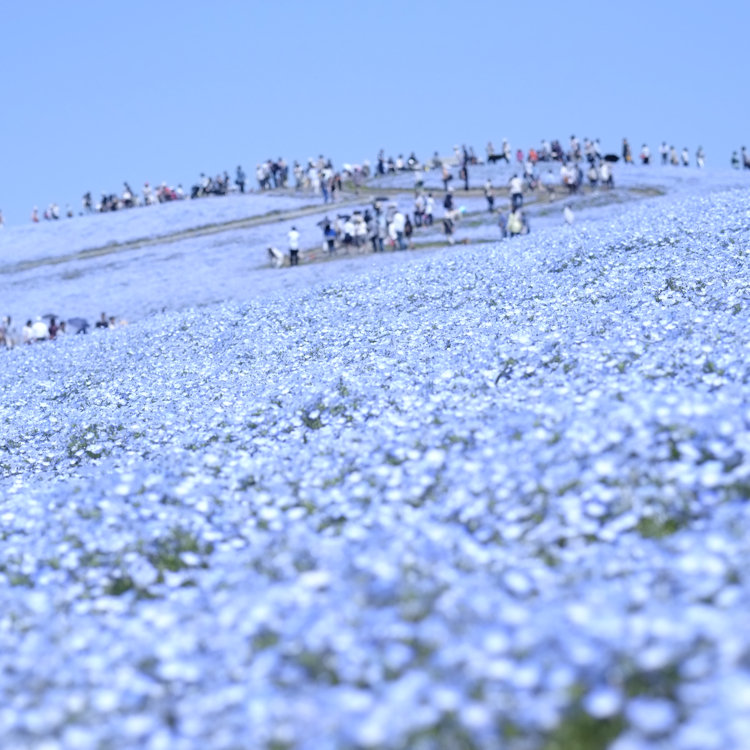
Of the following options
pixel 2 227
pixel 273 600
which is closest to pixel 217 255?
pixel 2 227

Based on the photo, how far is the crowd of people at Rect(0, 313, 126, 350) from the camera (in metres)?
32.0

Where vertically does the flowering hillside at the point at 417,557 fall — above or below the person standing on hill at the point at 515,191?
below

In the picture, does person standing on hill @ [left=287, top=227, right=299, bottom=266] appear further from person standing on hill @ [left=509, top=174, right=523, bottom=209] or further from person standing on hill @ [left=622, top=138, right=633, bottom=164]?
person standing on hill @ [left=622, top=138, right=633, bottom=164]

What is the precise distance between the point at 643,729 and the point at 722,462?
2.74 metres

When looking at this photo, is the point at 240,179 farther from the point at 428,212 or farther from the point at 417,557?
the point at 417,557

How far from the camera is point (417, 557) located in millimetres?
4980

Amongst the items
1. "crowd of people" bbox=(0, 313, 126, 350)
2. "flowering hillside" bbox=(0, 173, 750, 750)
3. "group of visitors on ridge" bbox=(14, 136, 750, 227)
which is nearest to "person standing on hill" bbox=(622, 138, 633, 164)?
"group of visitors on ridge" bbox=(14, 136, 750, 227)

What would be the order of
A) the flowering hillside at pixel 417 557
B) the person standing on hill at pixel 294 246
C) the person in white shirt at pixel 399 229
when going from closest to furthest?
1. the flowering hillside at pixel 417 557
2. the person standing on hill at pixel 294 246
3. the person in white shirt at pixel 399 229

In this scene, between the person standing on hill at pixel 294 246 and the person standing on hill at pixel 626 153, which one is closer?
the person standing on hill at pixel 294 246

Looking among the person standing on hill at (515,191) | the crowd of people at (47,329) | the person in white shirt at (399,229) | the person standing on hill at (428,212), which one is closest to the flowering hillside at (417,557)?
the crowd of people at (47,329)

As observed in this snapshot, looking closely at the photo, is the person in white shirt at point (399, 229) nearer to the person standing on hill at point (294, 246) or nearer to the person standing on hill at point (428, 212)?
the person standing on hill at point (294, 246)

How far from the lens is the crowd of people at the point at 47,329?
3200cm

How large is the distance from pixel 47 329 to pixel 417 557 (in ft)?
98.0

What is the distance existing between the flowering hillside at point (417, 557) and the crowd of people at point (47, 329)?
20.3m
